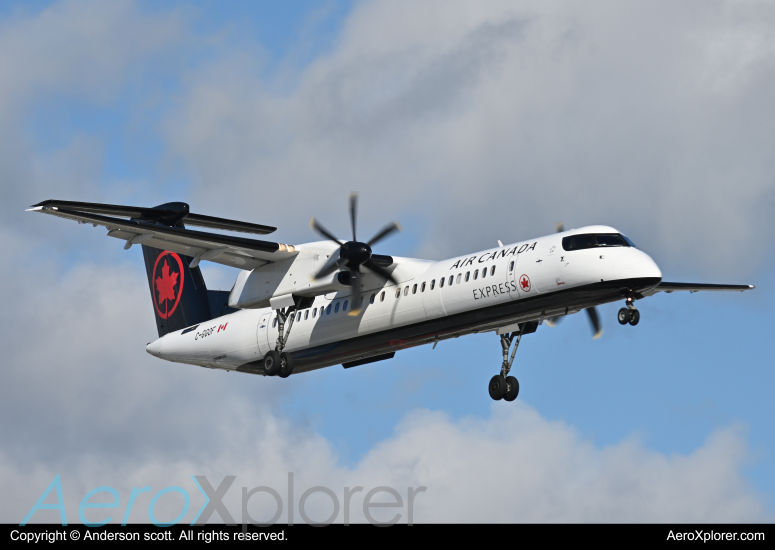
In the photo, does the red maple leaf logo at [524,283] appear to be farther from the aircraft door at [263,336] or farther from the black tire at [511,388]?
the aircraft door at [263,336]

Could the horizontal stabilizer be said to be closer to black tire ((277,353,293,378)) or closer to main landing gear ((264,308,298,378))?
main landing gear ((264,308,298,378))

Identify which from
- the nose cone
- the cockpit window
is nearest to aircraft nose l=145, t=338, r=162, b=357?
the nose cone

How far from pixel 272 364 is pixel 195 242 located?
4.20 meters

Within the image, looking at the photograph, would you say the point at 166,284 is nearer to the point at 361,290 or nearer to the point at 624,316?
the point at 361,290

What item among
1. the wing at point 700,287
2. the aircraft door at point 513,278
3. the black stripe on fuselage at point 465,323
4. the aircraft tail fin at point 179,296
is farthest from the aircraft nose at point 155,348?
the wing at point 700,287

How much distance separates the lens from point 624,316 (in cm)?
2719

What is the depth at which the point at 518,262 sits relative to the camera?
94.6ft

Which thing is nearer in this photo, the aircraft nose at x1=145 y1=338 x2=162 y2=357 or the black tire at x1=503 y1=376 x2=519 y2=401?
the black tire at x1=503 y1=376 x2=519 y2=401

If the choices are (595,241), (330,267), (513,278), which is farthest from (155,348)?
(595,241)

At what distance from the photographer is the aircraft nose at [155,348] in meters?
36.7

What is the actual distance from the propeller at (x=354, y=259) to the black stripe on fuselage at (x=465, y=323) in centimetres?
117

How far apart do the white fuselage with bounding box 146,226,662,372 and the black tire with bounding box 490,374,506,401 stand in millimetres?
2068

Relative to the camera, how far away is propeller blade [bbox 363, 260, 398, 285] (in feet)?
103
